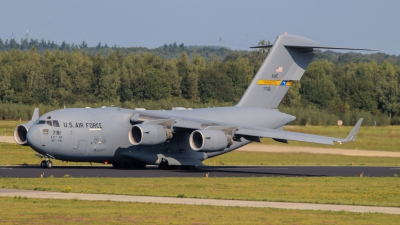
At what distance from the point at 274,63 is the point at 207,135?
300 inches

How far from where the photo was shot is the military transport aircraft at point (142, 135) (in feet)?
100

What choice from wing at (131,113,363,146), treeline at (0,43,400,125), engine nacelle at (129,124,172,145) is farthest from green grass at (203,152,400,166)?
treeline at (0,43,400,125)

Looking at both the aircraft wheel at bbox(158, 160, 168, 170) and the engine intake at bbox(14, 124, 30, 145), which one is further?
the aircraft wheel at bbox(158, 160, 168, 170)

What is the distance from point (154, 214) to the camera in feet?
56.0

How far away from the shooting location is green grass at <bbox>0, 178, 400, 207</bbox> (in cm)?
2144

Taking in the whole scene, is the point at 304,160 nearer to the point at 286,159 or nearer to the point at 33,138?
the point at 286,159

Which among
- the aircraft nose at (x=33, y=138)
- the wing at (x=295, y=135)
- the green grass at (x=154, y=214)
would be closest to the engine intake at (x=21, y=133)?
the aircraft nose at (x=33, y=138)

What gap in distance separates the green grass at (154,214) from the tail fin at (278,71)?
18.7 meters

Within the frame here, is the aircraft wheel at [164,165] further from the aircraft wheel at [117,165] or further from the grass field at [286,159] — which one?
the grass field at [286,159]

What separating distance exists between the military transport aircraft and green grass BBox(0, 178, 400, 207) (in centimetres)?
376

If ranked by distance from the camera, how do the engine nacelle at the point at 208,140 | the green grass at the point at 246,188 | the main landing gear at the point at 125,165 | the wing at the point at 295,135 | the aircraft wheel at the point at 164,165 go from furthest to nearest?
the main landing gear at the point at 125,165 → the aircraft wheel at the point at 164,165 → the engine nacelle at the point at 208,140 → the wing at the point at 295,135 → the green grass at the point at 246,188

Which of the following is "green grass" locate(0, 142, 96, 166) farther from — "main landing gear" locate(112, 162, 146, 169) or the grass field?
"main landing gear" locate(112, 162, 146, 169)

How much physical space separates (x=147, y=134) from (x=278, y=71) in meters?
8.77

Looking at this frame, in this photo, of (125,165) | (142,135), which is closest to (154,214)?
(142,135)
